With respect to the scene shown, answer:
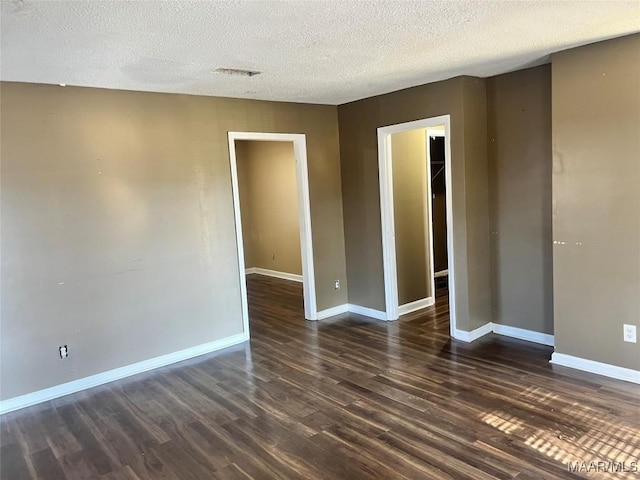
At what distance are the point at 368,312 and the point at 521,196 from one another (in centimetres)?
211

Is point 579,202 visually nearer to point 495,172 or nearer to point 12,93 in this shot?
point 495,172

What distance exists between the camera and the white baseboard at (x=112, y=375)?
3.46m

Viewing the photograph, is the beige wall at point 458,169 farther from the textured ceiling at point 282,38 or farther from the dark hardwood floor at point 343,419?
the dark hardwood floor at point 343,419

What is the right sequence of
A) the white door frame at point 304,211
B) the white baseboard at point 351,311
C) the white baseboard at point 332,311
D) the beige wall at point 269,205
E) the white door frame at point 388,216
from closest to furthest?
the white door frame at point 388,216 → the white door frame at point 304,211 → the white baseboard at point 351,311 → the white baseboard at point 332,311 → the beige wall at point 269,205

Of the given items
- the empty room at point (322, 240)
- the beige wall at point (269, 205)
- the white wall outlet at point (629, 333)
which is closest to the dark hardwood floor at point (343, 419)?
the empty room at point (322, 240)

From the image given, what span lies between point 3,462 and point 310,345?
8.14 ft

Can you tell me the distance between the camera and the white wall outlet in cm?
322

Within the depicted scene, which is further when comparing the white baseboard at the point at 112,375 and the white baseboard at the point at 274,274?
the white baseboard at the point at 274,274

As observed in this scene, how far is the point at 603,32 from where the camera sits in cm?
294

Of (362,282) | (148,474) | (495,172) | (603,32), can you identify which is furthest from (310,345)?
(603,32)

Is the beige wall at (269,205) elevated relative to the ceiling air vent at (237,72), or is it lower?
lower

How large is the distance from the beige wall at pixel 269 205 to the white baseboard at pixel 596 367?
4.29 m

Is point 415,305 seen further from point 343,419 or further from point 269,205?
point 269,205

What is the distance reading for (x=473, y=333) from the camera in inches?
170
